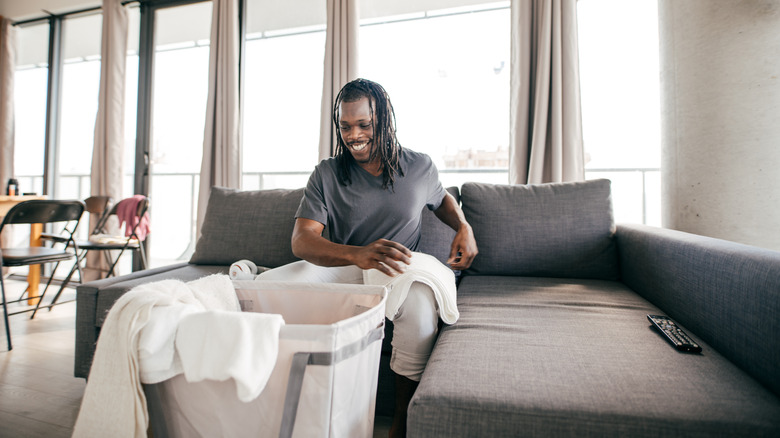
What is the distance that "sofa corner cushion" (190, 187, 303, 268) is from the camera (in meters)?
1.80

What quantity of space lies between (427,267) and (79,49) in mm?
5037

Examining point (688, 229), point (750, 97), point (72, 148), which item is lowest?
point (688, 229)

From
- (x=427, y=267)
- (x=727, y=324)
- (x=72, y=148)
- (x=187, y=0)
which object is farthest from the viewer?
(x=72, y=148)

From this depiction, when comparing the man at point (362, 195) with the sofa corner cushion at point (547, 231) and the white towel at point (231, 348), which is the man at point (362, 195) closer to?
the sofa corner cushion at point (547, 231)

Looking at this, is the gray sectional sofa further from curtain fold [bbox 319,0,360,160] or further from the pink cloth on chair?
the pink cloth on chair

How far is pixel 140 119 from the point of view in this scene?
11.3 feet

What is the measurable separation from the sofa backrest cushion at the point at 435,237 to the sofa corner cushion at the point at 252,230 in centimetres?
56

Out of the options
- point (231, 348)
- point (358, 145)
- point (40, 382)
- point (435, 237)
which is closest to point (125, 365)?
point (231, 348)

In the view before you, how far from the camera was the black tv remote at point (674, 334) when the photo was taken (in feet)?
2.85

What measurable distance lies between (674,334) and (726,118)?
1010 millimetres

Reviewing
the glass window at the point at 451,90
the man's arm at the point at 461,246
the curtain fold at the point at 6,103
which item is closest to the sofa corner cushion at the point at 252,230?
the man's arm at the point at 461,246

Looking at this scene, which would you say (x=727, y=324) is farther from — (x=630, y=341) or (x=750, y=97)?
(x=750, y=97)

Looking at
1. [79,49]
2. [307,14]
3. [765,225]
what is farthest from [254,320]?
[79,49]

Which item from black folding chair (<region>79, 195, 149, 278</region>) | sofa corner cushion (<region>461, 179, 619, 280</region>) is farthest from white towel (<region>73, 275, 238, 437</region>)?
black folding chair (<region>79, 195, 149, 278</region>)
